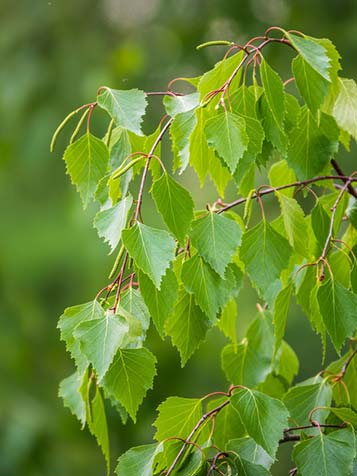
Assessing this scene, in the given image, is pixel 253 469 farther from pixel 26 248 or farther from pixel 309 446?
pixel 26 248

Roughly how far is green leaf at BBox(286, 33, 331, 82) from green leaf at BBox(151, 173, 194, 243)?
20 cm

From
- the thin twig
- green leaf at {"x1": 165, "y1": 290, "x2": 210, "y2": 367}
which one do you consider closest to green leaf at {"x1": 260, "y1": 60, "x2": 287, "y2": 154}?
green leaf at {"x1": 165, "y1": 290, "x2": 210, "y2": 367}

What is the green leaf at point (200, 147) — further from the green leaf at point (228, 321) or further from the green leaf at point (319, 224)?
the green leaf at point (228, 321)

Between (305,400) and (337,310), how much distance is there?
0.22 m

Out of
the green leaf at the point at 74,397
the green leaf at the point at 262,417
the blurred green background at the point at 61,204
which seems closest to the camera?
the green leaf at the point at 262,417

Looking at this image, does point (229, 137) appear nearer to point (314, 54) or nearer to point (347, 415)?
point (314, 54)

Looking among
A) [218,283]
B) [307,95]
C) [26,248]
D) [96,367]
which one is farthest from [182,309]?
[26,248]

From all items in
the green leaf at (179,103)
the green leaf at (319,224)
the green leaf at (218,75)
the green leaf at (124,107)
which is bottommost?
the green leaf at (319,224)

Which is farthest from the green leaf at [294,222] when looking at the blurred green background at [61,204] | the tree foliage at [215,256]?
the blurred green background at [61,204]

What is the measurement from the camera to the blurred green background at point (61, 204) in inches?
144

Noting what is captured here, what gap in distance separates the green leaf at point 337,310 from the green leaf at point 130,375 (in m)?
0.21

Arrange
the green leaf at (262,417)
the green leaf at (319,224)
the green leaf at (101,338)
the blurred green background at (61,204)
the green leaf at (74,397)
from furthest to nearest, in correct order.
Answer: the blurred green background at (61,204), the green leaf at (74,397), the green leaf at (319,224), the green leaf at (262,417), the green leaf at (101,338)

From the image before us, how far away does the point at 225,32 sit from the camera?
3955 millimetres

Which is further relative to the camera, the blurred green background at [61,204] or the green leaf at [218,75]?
the blurred green background at [61,204]
